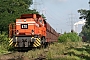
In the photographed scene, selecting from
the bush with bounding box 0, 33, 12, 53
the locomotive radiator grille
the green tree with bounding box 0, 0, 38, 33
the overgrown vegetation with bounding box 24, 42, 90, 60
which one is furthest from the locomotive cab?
→ the green tree with bounding box 0, 0, 38, 33

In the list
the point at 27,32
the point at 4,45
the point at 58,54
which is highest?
the point at 27,32


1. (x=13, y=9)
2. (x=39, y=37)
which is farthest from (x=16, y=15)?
(x=39, y=37)

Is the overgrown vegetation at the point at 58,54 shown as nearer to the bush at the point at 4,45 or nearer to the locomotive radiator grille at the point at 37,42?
the locomotive radiator grille at the point at 37,42

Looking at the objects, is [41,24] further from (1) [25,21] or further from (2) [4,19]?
(2) [4,19]

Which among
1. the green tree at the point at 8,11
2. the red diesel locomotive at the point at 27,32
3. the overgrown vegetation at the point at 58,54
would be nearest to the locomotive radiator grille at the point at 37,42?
the red diesel locomotive at the point at 27,32

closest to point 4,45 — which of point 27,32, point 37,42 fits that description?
point 27,32

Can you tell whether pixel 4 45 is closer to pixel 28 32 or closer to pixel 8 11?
pixel 28 32

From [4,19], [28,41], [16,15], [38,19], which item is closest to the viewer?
[28,41]

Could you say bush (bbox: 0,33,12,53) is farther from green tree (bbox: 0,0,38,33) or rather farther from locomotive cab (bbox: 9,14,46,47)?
green tree (bbox: 0,0,38,33)

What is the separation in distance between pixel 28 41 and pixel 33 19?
2.42 meters

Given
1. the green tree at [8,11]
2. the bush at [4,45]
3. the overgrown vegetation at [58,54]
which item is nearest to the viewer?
the overgrown vegetation at [58,54]

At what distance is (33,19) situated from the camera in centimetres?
2133

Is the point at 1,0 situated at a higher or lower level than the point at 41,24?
higher

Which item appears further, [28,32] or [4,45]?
[4,45]
